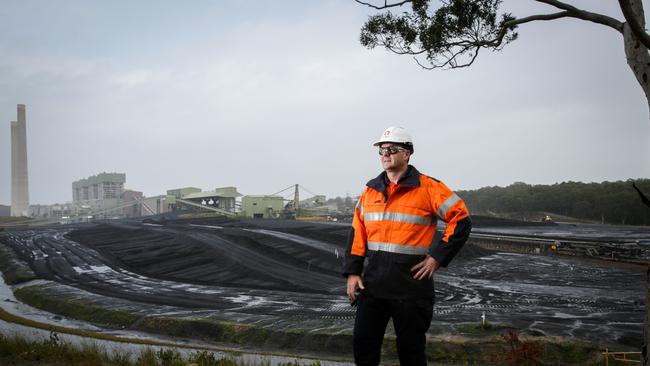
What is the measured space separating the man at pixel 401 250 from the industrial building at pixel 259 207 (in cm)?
6688

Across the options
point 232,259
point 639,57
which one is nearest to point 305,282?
point 232,259

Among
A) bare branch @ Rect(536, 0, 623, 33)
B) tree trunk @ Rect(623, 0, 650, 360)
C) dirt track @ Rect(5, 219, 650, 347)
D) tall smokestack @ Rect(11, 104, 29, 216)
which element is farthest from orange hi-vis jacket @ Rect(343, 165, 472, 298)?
tall smokestack @ Rect(11, 104, 29, 216)

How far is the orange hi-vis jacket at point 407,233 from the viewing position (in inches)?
141

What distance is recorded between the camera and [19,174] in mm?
104938

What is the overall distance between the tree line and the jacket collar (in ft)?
174

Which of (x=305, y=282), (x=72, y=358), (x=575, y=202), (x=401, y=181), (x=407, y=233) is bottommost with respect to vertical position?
(x=305, y=282)

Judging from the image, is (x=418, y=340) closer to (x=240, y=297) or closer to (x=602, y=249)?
(x=240, y=297)

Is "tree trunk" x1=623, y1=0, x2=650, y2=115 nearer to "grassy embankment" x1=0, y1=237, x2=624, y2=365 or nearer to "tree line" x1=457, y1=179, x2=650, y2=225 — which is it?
"grassy embankment" x1=0, y1=237, x2=624, y2=365

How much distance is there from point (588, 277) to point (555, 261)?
5149 millimetres

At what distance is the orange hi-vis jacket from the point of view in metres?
3.58

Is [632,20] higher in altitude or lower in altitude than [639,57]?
higher

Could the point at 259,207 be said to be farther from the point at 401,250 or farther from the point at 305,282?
the point at 401,250

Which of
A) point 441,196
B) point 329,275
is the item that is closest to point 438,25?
point 441,196

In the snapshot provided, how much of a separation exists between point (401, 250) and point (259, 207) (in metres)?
68.0
